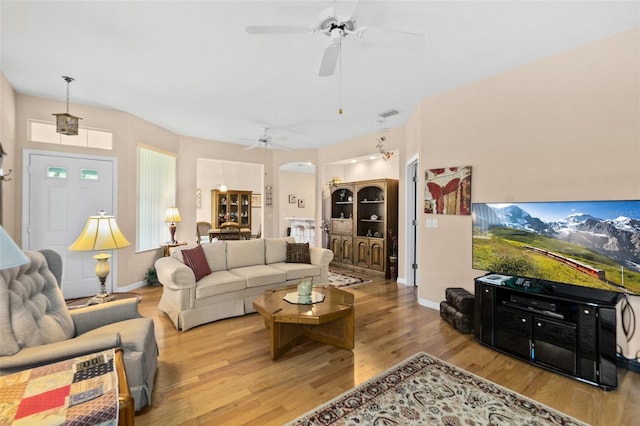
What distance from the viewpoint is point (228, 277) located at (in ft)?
12.0

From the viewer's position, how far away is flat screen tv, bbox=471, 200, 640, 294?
7.44ft

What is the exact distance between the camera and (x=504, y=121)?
321cm

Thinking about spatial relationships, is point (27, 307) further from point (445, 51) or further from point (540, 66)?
point (540, 66)

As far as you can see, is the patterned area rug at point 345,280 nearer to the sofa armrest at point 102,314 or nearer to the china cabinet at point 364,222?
the china cabinet at point 364,222

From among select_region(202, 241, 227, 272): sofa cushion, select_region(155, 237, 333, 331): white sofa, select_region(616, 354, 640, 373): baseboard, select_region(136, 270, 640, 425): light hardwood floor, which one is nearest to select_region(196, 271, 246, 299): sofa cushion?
select_region(155, 237, 333, 331): white sofa

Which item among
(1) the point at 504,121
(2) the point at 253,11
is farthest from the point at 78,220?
(1) the point at 504,121

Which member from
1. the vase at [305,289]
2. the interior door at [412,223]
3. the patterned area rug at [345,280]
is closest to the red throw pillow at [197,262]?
the vase at [305,289]

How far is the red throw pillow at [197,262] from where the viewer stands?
355 cm

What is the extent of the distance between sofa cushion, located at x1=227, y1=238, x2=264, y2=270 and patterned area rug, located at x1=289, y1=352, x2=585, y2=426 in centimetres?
260

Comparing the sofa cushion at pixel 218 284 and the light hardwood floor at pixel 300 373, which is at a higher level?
the sofa cushion at pixel 218 284

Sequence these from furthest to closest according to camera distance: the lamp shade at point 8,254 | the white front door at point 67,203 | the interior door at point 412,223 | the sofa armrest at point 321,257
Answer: the interior door at point 412,223
the sofa armrest at point 321,257
the white front door at point 67,203
the lamp shade at point 8,254

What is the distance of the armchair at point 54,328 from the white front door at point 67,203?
2505mm

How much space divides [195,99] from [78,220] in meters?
2.56

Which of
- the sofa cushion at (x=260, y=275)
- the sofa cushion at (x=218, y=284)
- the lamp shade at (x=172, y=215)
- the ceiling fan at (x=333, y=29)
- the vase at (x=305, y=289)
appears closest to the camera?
the ceiling fan at (x=333, y=29)
